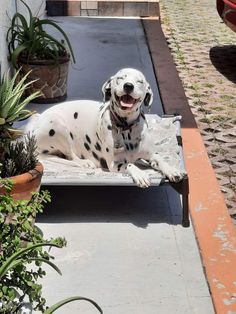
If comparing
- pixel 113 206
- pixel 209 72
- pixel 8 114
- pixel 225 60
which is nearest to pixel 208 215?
pixel 113 206

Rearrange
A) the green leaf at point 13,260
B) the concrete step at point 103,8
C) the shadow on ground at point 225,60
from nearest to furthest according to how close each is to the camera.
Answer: the green leaf at point 13,260, the shadow on ground at point 225,60, the concrete step at point 103,8

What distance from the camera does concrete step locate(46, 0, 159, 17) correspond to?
1147 centimetres

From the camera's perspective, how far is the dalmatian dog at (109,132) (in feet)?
15.4

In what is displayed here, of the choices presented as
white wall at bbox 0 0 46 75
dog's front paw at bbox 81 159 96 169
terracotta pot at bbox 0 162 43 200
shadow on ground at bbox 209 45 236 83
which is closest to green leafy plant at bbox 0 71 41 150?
terracotta pot at bbox 0 162 43 200

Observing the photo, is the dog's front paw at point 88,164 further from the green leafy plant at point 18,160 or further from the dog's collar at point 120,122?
the green leafy plant at point 18,160

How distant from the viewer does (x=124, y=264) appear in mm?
4207

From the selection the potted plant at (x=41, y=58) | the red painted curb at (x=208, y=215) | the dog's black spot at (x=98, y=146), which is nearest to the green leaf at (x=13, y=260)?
the red painted curb at (x=208, y=215)

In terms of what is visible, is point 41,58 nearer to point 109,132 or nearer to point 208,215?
point 109,132

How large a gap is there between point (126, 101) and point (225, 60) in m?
5.10

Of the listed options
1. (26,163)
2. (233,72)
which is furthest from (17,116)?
(233,72)

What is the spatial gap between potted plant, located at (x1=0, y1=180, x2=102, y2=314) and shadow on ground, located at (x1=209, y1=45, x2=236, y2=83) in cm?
577

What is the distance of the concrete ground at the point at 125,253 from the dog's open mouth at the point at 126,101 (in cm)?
76

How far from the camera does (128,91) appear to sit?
15.2 feet

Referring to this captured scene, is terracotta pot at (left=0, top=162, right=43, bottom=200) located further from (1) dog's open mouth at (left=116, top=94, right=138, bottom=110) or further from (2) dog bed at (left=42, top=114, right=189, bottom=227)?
(1) dog's open mouth at (left=116, top=94, right=138, bottom=110)
